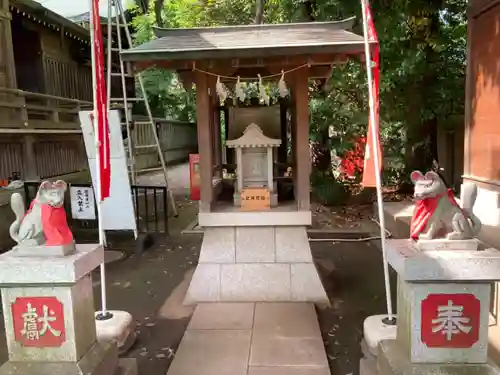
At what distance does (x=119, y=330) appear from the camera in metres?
4.91

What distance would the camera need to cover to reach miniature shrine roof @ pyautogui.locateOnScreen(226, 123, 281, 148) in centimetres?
646

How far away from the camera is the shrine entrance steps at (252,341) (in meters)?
4.52

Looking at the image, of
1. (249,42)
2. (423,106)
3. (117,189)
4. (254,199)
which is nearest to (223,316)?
(254,199)

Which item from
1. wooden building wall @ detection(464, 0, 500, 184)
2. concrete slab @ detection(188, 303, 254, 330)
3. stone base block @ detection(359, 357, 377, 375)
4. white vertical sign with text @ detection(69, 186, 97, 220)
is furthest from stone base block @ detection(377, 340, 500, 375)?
white vertical sign with text @ detection(69, 186, 97, 220)

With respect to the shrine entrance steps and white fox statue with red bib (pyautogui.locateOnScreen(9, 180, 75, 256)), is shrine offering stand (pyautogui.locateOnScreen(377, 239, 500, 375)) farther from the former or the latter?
white fox statue with red bib (pyautogui.locateOnScreen(9, 180, 75, 256))

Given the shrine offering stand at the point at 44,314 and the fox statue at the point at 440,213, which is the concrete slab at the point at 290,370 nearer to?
the shrine offering stand at the point at 44,314

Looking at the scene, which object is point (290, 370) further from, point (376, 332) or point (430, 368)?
point (430, 368)

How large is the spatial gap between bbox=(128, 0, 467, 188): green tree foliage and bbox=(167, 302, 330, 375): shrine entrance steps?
577 cm

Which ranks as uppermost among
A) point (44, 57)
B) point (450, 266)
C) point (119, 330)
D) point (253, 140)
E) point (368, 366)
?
point (44, 57)

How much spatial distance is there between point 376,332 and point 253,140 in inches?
124

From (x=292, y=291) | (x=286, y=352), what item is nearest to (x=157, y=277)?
(x=292, y=291)

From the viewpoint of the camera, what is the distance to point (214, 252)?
642 cm

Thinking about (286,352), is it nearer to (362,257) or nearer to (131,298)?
(131,298)

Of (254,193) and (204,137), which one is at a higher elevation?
(204,137)
